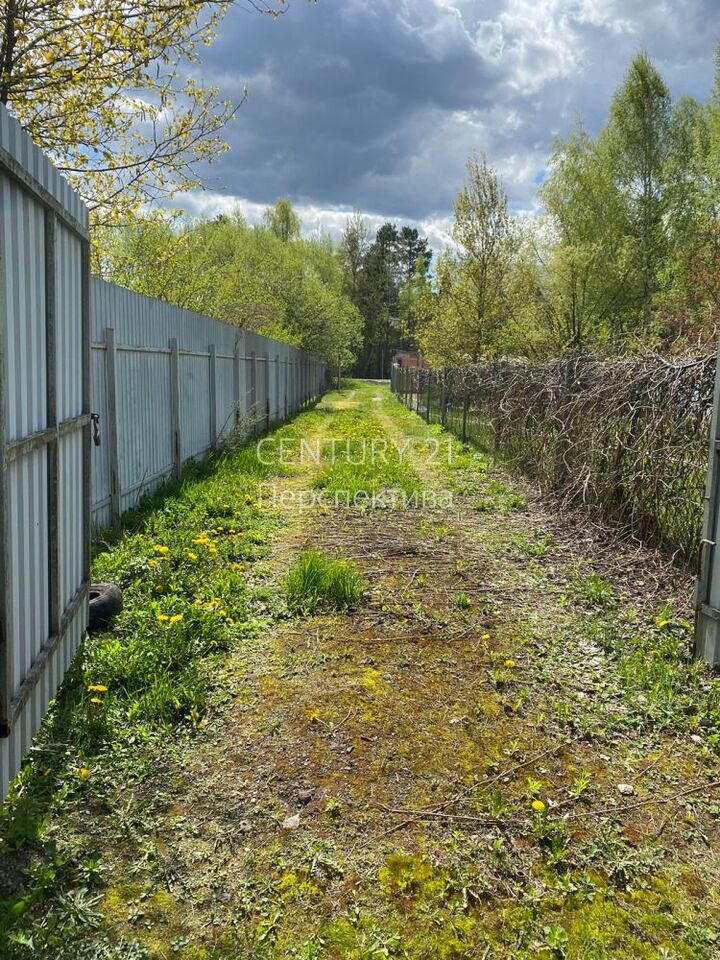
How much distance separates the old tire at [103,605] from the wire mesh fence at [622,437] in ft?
13.2

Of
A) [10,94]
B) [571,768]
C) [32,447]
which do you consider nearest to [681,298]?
[10,94]

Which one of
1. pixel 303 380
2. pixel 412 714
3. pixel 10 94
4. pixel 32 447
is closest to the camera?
pixel 32 447

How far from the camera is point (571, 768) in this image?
2.77m

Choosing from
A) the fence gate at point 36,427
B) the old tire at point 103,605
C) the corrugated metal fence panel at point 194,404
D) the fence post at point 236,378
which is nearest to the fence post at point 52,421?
the fence gate at point 36,427

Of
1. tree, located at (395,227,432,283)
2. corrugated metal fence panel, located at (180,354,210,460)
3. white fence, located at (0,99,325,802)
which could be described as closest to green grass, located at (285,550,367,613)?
white fence, located at (0,99,325,802)

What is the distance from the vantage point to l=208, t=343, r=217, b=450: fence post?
9453mm

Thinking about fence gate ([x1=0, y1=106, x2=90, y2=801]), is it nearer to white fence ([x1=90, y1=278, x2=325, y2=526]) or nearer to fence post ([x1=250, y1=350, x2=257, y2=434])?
white fence ([x1=90, y1=278, x2=325, y2=526])

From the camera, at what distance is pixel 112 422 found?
5.61m

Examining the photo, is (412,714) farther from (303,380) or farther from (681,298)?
(303,380)

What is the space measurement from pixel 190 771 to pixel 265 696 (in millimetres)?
664

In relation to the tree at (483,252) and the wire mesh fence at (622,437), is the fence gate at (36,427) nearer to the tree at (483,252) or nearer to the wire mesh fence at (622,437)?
the wire mesh fence at (622,437)

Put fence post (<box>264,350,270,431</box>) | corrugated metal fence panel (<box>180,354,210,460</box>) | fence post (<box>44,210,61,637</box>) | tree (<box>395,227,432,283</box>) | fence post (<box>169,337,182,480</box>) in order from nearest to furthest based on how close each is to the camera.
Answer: fence post (<box>44,210,61,637</box>)
fence post (<box>169,337,182,480</box>)
corrugated metal fence panel (<box>180,354,210,460</box>)
fence post (<box>264,350,270,431</box>)
tree (<box>395,227,432,283</box>)

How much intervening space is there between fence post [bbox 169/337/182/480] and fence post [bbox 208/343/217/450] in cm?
177

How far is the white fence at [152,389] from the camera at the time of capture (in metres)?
5.48
